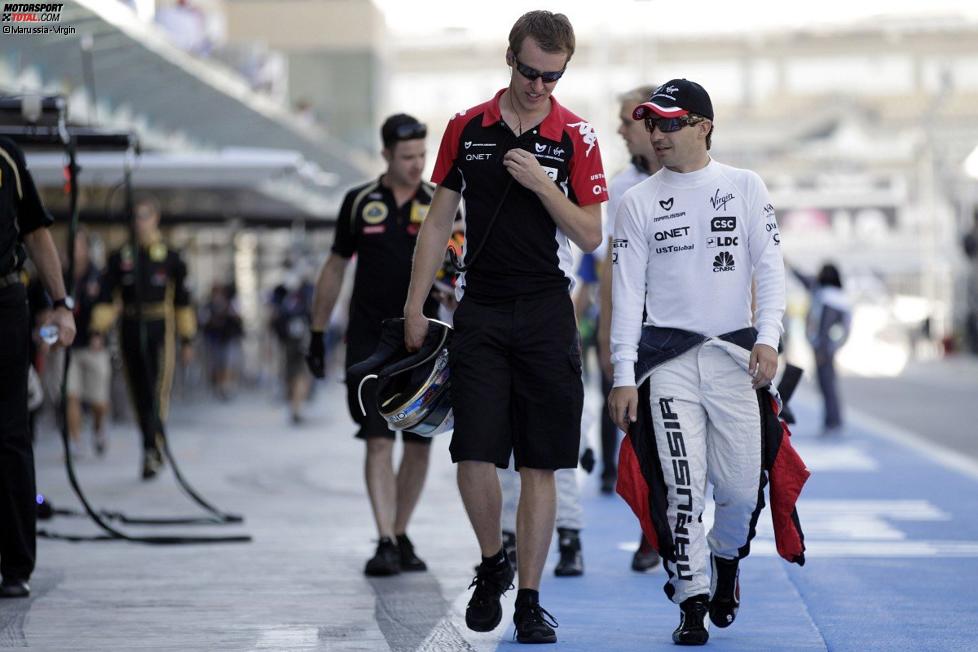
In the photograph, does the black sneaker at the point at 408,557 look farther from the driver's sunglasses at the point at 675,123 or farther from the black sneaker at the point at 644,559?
the driver's sunglasses at the point at 675,123

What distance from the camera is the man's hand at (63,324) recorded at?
271 inches

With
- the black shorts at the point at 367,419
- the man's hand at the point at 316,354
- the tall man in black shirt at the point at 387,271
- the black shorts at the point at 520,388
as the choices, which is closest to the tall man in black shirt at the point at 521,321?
the black shorts at the point at 520,388

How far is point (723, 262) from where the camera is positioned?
226 inches

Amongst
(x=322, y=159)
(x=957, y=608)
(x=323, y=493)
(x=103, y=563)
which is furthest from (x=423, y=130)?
(x=322, y=159)

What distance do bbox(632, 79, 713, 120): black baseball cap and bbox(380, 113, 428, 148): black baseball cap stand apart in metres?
1.93

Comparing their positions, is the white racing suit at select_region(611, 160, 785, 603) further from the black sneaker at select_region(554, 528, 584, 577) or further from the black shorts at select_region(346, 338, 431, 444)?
the black shorts at select_region(346, 338, 431, 444)

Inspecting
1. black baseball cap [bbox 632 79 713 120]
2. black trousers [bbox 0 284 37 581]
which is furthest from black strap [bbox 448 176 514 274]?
black trousers [bbox 0 284 37 581]

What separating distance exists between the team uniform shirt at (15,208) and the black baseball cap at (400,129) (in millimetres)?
1533

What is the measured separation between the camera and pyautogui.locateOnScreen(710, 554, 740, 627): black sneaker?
19.0ft

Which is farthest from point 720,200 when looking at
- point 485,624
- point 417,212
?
point 417,212

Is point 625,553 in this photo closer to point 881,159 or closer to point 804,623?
point 804,623

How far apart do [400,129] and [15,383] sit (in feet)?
6.60

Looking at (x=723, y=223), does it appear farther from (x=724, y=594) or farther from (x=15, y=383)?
(x=15, y=383)

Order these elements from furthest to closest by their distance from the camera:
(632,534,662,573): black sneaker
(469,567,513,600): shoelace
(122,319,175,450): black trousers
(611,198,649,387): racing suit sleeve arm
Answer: (122,319,175,450): black trousers
(632,534,662,573): black sneaker
(469,567,513,600): shoelace
(611,198,649,387): racing suit sleeve arm
